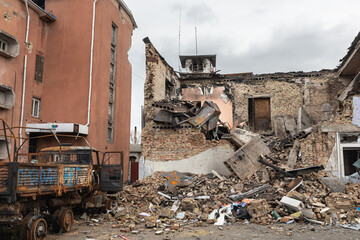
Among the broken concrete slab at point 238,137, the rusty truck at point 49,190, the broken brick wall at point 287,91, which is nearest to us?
the rusty truck at point 49,190

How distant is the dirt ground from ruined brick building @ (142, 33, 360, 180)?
4662 mm

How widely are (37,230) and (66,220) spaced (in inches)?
50.4

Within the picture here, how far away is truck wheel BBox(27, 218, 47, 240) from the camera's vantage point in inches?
235

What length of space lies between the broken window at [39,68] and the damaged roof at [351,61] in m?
14.8

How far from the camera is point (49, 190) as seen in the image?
6578 mm

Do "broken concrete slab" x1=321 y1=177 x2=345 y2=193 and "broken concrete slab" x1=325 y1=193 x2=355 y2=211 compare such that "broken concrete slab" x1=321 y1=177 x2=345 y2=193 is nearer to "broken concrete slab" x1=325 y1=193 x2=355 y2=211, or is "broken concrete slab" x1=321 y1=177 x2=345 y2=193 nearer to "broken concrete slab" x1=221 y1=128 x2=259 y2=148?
"broken concrete slab" x1=325 y1=193 x2=355 y2=211

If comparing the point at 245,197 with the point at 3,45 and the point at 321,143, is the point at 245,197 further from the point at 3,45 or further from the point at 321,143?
the point at 3,45

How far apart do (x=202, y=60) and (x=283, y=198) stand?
2944cm

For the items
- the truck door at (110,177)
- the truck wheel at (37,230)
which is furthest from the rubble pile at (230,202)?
the truck wheel at (37,230)

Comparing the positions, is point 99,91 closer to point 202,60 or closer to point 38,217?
point 38,217

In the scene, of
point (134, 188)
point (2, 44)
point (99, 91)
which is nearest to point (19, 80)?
point (2, 44)

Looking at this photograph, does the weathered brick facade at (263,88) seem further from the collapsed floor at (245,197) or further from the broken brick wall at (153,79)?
the collapsed floor at (245,197)

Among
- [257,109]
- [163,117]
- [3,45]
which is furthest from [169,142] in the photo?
[257,109]

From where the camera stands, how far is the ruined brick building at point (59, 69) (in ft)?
43.2
